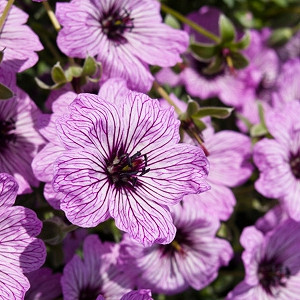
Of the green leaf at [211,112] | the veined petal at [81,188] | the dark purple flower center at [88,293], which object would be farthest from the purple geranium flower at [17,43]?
the dark purple flower center at [88,293]

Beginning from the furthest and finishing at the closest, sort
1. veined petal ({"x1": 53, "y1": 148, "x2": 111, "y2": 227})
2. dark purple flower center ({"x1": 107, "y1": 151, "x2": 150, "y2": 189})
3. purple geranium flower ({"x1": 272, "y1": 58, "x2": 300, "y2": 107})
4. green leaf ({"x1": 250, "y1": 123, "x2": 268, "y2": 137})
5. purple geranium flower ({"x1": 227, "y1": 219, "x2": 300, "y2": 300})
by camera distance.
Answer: purple geranium flower ({"x1": 272, "y1": 58, "x2": 300, "y2": 107}) → green leaf ({"x1": 250, "y1": 123, "x2": 268, "y2": 137}) → purple geranium flower ({"x1": 227, "y1": 219, "x2": 300, "y2": 300}) → dark purple flower center ({"x1": 107, "y1": 151, "x2": 150, "y2": 189}) → veined petal ({"x1": 53, "y1": 148, "x2": 111, "y2": 227})

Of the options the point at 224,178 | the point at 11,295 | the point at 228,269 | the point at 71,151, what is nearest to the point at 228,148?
the point at 224,178

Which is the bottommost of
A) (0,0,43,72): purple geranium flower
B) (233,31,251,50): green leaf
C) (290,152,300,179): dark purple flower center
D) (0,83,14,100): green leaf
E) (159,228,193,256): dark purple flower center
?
(159,228,193,256): dark purple flower center

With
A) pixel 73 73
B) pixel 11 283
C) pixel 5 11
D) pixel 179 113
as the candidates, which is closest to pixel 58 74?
pixel 73 73

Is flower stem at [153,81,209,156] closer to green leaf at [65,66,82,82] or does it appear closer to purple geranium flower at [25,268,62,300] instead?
green leaf at [65,66,82,82]

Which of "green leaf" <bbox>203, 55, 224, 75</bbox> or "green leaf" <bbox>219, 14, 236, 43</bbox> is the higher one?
"green leaf" <bbox>219, 14, 236, 43</bbox>

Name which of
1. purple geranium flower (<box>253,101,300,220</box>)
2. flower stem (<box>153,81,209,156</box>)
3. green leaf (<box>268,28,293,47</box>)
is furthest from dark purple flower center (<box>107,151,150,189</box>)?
green leaf (<box>268,28,293,47</box>)

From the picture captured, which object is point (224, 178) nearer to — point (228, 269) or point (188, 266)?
point (188, 266)
